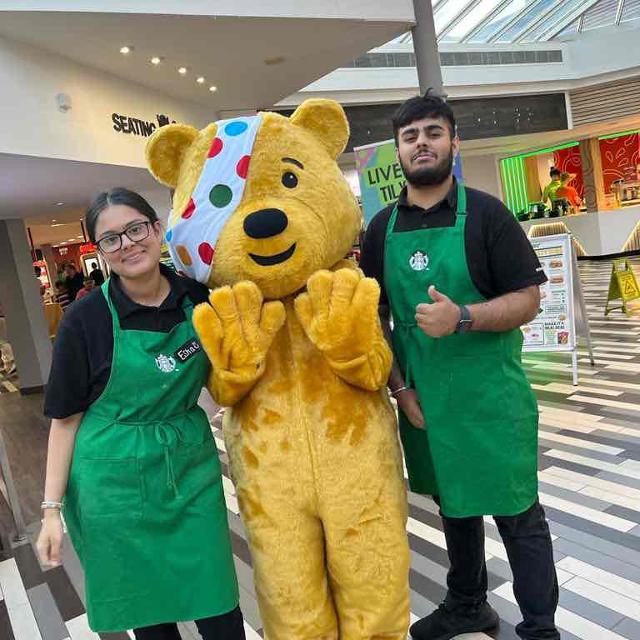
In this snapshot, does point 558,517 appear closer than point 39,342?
Yes

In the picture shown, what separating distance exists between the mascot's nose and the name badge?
33 cm

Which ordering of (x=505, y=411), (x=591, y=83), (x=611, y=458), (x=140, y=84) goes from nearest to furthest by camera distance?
(x=505, y=411), (x=611, y=458), (x=140, y=84), (x=591, y=83)

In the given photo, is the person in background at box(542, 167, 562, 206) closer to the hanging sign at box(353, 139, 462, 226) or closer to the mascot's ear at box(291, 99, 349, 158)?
the hanging sign at box(353, 139, 462, 226)

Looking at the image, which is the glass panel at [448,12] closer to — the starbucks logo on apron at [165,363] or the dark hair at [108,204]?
the dark hair at [108,204]

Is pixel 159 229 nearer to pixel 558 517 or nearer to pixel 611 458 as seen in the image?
pixel 558 517

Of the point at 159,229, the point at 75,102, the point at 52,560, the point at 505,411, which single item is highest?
the point at 75,102

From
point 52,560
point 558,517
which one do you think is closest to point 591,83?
point 558,517

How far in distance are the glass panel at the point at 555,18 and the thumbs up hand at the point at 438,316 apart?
13.9m

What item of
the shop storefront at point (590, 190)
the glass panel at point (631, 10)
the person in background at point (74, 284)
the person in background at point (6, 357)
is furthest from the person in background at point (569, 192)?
the person in background at point (6, 357)

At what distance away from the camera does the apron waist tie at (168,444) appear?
1.58m

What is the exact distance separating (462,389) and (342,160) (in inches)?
507

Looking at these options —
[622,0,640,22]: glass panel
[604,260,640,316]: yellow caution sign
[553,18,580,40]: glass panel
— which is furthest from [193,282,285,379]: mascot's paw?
[553,18,580,40]: glass panel

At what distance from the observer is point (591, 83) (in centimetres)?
1430

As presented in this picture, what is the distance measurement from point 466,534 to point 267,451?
0.89m
